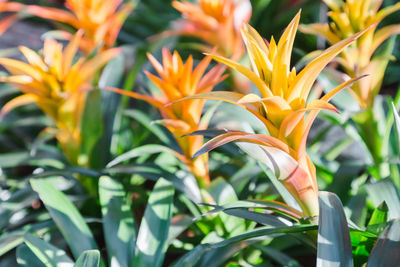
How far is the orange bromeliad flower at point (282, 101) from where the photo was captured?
59cm

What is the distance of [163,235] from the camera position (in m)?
0.92

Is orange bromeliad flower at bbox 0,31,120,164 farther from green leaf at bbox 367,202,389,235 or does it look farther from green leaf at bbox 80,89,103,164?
green leaf at bbox 367,202,389,235

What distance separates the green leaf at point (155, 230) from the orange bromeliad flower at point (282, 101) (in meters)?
0.37

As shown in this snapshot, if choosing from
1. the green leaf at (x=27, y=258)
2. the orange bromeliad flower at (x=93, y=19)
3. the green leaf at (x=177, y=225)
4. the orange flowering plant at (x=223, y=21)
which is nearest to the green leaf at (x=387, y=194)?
the green leaf at (x=177, y=225)

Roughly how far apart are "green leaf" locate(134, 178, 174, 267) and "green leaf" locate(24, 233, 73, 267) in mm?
174

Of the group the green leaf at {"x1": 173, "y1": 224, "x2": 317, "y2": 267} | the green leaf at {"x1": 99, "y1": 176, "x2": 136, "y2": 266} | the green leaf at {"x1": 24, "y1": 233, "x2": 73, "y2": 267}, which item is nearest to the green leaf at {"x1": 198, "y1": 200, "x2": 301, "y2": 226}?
the green leaf at {"x1": 173, "y1": 224, "x2": 317, "y2": 267}

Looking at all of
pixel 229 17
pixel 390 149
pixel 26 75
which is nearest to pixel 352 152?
pixel 390 149

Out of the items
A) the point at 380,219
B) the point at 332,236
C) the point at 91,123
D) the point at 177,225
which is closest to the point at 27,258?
the point at 177,225

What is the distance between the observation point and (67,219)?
3.19 ft

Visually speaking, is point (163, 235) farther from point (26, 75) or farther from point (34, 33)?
point (34, 33)

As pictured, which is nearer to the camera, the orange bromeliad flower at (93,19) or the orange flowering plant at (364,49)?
the orange flowering plant at (364,49)

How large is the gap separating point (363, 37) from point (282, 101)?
42cm

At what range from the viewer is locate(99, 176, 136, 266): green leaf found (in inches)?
36.5

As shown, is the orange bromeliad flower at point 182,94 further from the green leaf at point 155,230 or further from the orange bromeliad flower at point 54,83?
the orange bromeliad flower at point 54,83
